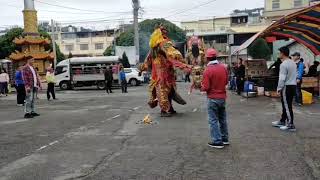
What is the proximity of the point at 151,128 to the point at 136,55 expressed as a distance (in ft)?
125

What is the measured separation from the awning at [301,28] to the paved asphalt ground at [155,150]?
11.1ft

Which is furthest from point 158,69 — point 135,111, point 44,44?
point 44,44

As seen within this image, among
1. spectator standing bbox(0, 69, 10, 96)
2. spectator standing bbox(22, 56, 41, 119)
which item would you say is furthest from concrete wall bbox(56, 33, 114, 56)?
spectator standing bbox(22, 56, 41, 119)

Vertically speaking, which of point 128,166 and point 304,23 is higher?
point 304,23

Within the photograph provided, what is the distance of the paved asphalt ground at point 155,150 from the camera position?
7.05 metres

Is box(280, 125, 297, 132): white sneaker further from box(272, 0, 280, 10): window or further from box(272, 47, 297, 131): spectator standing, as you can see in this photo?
box(272, 0, 280, 10): window

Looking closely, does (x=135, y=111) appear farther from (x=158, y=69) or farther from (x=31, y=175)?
(x=31, y=175)

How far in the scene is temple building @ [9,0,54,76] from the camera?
40.3m

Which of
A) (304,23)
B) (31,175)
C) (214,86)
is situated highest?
(304,23)

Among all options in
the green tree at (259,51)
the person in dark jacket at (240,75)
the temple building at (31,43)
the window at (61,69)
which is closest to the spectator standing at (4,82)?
the window at (61,69)

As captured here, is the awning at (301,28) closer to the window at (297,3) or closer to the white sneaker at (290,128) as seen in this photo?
the white sneaker at (290,128)

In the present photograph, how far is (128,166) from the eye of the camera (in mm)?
7531

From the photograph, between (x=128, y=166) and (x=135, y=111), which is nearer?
(x=128, y=166)

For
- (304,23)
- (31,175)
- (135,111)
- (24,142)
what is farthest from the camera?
(304,23)
